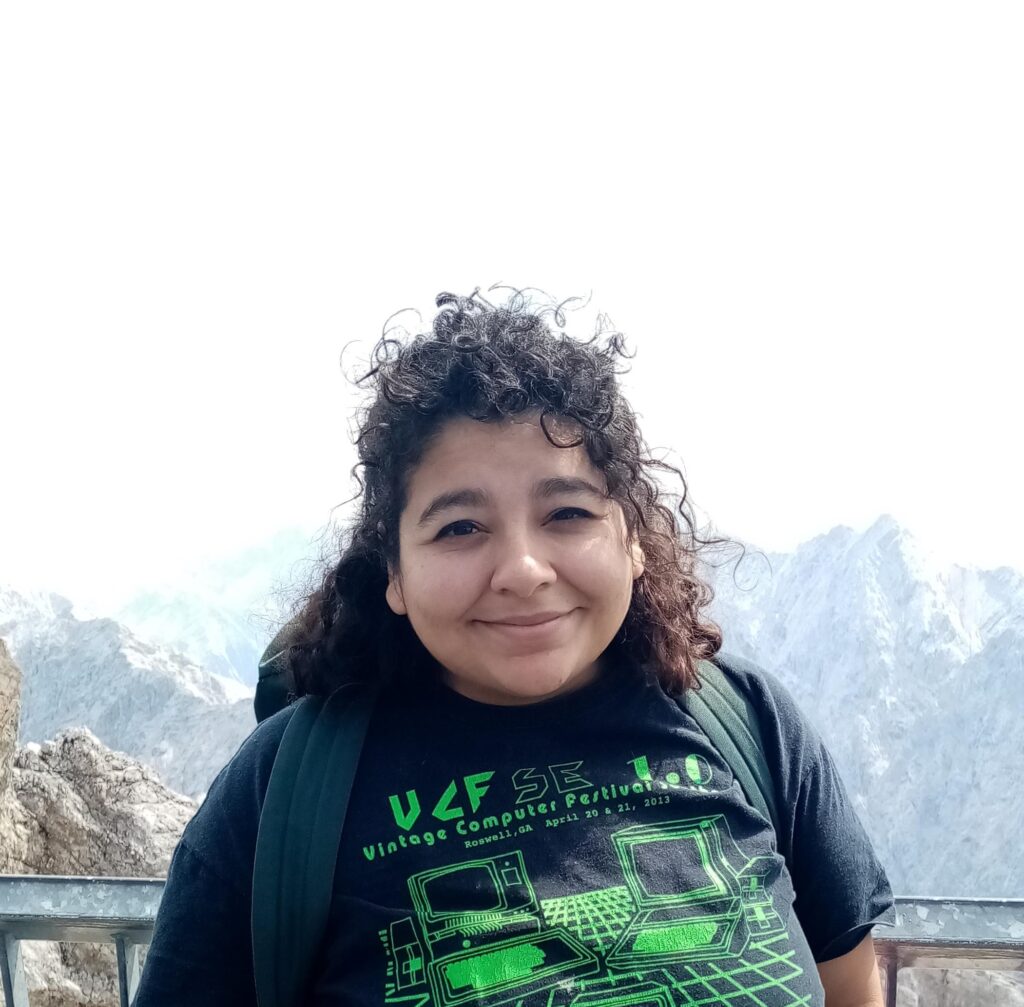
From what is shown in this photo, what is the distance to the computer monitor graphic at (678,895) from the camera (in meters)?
1.08

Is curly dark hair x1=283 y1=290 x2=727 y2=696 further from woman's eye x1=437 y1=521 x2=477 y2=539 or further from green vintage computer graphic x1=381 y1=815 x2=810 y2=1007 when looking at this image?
green vintage computer graphic x1=381 y1=815 x2=810 y2=1007

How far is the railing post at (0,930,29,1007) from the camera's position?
1.45m

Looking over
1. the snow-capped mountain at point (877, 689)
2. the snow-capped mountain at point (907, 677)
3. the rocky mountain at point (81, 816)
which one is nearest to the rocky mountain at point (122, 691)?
the snow-capped mountain at point (877, 689)

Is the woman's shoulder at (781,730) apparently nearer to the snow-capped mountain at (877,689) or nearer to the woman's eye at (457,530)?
the woman's eye at (457,530)

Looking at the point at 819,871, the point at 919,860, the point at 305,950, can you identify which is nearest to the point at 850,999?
the point at 819,871

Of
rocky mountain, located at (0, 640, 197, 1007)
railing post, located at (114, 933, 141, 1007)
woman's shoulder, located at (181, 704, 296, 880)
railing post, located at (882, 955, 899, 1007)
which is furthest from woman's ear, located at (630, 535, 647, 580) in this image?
rocky mountain, located at (0, 640, 197, 1007)

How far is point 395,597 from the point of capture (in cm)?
132

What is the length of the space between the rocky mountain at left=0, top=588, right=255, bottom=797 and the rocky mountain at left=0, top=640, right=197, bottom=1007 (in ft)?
97.7

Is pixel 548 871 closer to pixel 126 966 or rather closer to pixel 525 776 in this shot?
pixel 525 776

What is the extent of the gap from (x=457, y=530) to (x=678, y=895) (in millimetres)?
596

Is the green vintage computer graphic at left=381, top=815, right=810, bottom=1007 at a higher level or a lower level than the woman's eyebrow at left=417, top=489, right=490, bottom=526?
lower

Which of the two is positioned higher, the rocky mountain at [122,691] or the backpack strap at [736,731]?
the rocky mountain at [122,691]

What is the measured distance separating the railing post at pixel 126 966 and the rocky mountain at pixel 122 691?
32446mm

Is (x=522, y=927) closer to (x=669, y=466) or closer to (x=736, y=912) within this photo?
(x=736, y=912)
